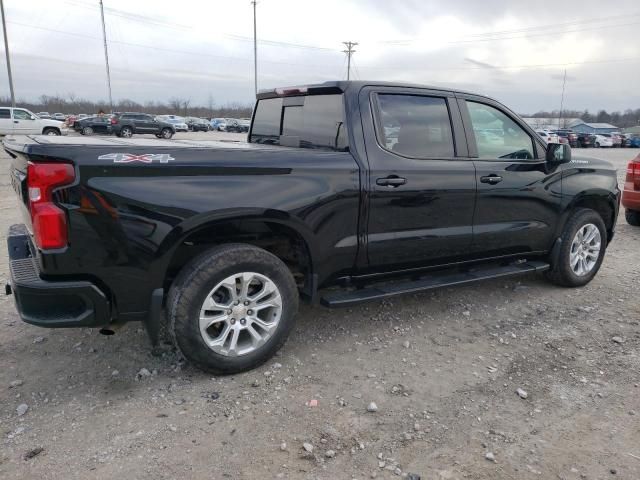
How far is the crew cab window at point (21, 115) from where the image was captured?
26.3 m

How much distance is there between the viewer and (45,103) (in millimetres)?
88375

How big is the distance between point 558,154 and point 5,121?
92.6ft

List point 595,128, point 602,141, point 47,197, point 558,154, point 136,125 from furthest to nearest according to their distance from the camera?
point 595,128, point 602,141, point 136,125, point 558,154, point 47,197

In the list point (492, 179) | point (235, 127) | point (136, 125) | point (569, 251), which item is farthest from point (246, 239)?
point (235, 127)

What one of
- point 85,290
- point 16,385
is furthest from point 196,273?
point 16,385

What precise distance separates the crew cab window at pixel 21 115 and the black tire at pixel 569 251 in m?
28.2

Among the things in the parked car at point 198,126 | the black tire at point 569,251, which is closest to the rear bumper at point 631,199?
the black tire at point 569,251

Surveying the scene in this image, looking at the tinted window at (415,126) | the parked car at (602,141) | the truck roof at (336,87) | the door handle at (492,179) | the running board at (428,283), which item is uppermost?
the truck roof at (336,87)

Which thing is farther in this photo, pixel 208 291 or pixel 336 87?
pixel 336 87

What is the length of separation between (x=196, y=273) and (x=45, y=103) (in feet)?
327

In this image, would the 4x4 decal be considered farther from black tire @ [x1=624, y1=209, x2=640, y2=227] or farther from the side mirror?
black tire @ [x1=624, y1=209, x2=640, y2=227]

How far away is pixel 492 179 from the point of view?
4.28m

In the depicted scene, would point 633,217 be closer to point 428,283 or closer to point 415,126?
point 428,283

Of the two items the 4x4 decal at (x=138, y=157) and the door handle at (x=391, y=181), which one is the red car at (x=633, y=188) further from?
the 4x4 decal at (x=138, y=157)
